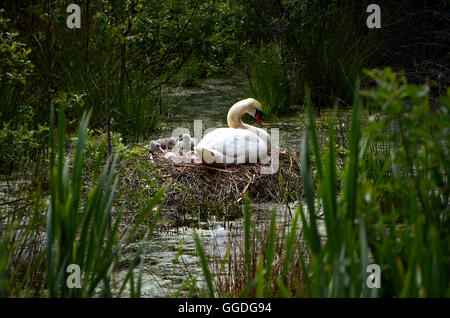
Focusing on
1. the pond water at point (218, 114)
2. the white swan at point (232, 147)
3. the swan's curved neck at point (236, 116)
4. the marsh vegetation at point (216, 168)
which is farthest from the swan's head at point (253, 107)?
the white swan at point (232, 147)

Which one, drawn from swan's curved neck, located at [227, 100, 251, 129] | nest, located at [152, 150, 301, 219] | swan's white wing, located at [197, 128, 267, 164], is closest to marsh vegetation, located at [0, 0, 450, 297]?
nest, located at [152, 150, 301, 219]

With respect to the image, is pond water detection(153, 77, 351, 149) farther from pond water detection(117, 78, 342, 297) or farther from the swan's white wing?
the swan's white wing

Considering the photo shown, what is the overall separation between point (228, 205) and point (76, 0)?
9.82ft

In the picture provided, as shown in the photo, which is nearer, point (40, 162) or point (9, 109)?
point (40, 162)

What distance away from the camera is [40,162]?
18.0 feet

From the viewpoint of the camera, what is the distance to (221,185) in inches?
222

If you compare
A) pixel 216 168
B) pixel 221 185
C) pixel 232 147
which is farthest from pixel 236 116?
pixel 221 185

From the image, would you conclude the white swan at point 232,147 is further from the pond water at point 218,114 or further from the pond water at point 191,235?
the pond water at point 218,114

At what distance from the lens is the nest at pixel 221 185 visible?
5332 mm

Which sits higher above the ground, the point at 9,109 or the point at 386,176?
the point at 9,109

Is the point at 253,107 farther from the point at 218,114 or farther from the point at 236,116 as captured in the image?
the point at 218,114
